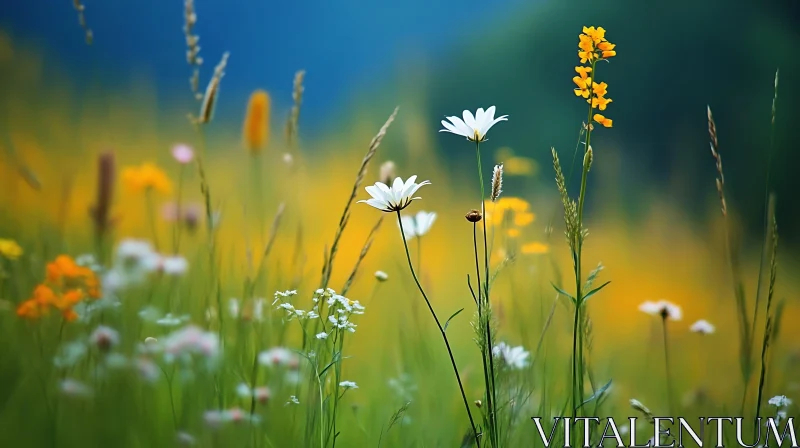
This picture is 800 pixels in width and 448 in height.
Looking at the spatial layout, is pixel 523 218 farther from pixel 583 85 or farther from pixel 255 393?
pixel 255 393

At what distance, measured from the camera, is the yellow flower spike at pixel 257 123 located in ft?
4.34

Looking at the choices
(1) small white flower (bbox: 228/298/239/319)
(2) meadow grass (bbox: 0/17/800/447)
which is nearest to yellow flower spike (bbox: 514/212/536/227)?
(2) meadow grass (bbox: 0/17/800/447)

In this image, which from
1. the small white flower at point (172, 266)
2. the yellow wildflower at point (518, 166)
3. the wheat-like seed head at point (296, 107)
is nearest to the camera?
the small white flower at point (172, 266)

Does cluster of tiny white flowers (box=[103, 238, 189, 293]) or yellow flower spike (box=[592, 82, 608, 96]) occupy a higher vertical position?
yellow flower spike (box=[592, 82, 608, 96])

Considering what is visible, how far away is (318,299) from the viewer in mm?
804

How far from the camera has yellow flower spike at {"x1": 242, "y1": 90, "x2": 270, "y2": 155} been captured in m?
1.32

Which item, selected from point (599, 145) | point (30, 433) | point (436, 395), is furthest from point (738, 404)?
point (30, 433)

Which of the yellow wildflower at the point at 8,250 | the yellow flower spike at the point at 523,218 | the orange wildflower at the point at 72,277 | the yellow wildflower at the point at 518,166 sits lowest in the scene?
the orange wildflower at the point at 72,277

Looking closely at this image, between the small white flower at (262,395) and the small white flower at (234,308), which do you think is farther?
the small white flower at (234,308)

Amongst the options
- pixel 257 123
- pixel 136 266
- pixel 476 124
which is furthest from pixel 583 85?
pixel 257 123

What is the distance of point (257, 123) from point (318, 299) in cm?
69

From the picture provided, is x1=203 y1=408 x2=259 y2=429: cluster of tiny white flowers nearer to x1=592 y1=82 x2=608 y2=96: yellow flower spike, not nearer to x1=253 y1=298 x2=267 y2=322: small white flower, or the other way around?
x1=253 y1=298 x2=267 y2=322: small white flower

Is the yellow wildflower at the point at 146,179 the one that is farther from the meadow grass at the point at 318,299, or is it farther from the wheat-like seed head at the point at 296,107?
the wheat-like seed head at the point at 296,107

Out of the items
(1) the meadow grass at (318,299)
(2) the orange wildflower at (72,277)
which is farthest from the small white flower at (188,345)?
(2) the orange wildflower at (72,277)
